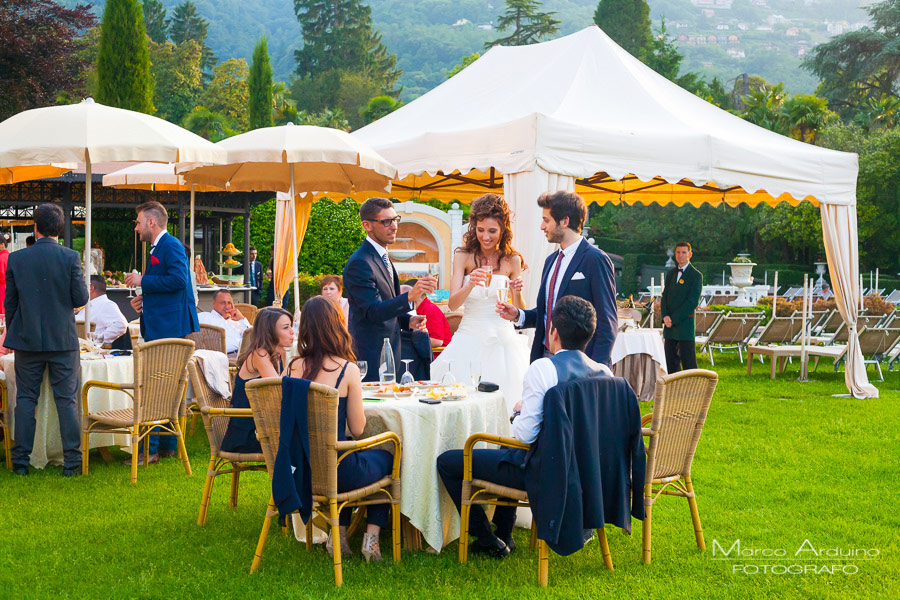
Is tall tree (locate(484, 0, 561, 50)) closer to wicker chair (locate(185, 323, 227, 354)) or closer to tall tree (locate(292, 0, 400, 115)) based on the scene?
tall tree (locate(292, 0, 400, 115))

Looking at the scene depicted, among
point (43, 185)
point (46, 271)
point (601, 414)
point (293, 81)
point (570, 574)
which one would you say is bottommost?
point (570, 574)

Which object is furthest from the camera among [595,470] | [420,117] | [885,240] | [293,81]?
[293,81]

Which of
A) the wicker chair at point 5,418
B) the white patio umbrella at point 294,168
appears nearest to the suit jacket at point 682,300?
the white patio umbrella at point 294,168

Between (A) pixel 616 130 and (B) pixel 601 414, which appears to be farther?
(A) pixel 616 130

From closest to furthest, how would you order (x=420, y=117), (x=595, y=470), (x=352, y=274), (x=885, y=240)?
(x=595, y=470)
(x=352, y=274)
(x=420, y=117)
(x=885, y=240)

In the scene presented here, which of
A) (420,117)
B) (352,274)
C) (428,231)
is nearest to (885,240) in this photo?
(428,231)

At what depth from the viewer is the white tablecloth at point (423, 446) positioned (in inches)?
175

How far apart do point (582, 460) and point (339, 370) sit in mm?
1171

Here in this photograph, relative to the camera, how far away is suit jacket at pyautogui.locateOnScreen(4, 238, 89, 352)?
6.12 meters

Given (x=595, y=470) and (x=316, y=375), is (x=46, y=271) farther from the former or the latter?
(x=595, y=470)

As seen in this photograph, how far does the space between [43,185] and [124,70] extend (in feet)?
24.9

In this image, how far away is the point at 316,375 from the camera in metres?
4.23

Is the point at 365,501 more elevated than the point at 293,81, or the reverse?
the point at 293,81

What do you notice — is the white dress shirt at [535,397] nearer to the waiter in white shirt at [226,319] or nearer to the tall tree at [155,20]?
the waiter in white shirt at [226,319]
